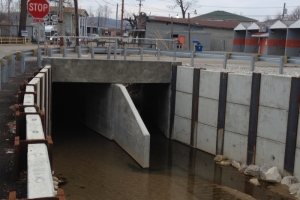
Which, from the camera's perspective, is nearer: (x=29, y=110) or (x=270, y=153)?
(x=29, y=110)

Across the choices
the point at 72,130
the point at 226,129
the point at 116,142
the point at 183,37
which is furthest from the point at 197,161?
the point at 183,37

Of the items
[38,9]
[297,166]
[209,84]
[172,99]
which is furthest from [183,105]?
[38,9]

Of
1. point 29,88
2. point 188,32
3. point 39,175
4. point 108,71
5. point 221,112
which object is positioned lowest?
point 221,112

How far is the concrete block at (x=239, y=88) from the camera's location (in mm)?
15805

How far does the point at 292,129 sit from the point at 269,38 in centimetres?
3143

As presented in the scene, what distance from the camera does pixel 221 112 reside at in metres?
17.0

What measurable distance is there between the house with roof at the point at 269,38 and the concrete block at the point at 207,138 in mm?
23574

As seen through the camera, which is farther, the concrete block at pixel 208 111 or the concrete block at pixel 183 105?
the concrete block at pixel 183 105

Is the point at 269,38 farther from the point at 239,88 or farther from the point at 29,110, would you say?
the point at 29,110

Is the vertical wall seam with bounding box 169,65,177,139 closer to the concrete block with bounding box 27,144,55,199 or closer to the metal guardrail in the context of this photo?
the metal guardrail

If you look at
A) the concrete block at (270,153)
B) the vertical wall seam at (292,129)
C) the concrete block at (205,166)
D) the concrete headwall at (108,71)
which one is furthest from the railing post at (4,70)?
the vertical wall seam at (292,129)

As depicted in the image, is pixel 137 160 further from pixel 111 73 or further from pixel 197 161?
pixel 111 73

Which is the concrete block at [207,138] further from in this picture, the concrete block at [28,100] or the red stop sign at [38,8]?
the concrete block at [28,100]

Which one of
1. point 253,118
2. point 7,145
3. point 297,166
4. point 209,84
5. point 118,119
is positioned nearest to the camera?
point 7,145
